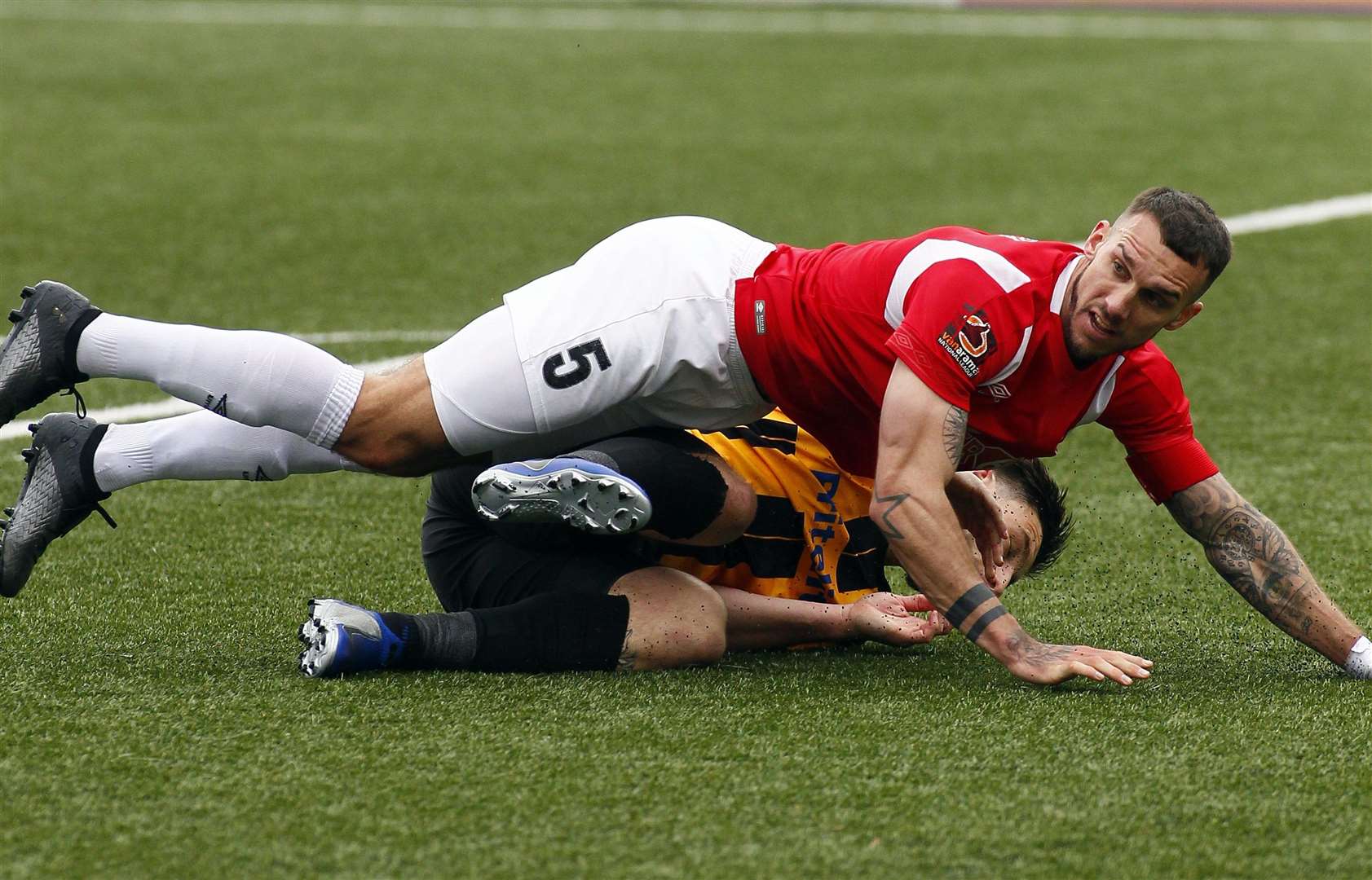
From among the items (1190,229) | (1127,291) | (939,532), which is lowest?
(939,532)

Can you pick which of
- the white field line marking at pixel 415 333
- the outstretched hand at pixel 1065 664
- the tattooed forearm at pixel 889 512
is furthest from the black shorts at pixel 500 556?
the outstretched hand at pixel 1065 664

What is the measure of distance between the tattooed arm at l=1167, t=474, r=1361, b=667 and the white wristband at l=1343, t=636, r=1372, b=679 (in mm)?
13

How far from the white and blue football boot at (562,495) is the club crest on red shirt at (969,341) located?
A: 2.05 feet

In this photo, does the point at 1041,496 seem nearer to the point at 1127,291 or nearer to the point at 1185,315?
the point at 1185,315

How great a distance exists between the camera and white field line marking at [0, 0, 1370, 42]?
15953 mm

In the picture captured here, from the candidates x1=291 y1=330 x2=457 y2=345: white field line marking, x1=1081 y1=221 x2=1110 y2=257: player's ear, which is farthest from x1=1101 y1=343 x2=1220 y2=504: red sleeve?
x1=291 y1=330 x2=457 y2=345: white field line marking

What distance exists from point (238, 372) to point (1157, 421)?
1.82 meters

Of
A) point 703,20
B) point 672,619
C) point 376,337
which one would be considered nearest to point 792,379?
point 672,619

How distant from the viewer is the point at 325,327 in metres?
6.99

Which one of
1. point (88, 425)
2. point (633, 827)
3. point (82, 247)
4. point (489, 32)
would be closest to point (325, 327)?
point (82, 247)

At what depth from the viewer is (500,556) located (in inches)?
154

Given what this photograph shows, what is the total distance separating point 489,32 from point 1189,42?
575 centimetres

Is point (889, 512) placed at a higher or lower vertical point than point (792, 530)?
higher

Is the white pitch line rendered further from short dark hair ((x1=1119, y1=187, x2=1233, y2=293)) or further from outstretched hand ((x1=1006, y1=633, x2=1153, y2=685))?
outstretched hand ((x1=1006, y1=633, x2=1153, y2=685))
